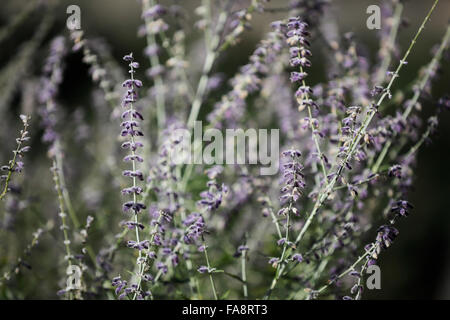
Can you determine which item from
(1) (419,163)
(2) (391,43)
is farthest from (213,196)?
(1) (419,163)

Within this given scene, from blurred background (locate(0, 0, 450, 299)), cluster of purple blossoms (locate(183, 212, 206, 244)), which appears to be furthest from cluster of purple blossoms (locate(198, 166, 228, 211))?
blurred background (locate(0, 0, 450, 299))

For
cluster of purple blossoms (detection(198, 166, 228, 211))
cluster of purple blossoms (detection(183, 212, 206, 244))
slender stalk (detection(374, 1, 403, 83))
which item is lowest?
cluster of purple blossoms (detection(183, 212, 206, 244))

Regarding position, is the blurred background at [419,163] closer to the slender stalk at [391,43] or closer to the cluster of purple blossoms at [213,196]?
the slender stalk at [391,43]

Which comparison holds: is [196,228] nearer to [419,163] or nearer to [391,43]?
[391,43]

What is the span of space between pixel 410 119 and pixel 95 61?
1.40 meters

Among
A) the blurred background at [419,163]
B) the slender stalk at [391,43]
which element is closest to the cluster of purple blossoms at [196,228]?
the blurred background at [419,163]

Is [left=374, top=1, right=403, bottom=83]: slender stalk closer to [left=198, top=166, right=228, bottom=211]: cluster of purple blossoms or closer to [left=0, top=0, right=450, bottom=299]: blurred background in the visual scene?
[left=0, top=0, right=450, bottom=299]: blurred background

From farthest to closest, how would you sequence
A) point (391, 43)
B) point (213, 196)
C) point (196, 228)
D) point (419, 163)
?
point (419, 163), point (391, 43), point (213, 196), point (196, 228)

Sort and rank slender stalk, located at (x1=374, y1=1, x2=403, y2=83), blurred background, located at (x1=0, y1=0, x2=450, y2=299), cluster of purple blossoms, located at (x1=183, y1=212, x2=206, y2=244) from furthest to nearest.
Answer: blurred background, located at (x1=0, y1=0, x2=450, y2=299)
slender stalk, located at (x1=374, y1=1, x2=403, y2=83)
cluster of purple blossoms, located at (x1=183, y1=212, x2=206, y2=244)

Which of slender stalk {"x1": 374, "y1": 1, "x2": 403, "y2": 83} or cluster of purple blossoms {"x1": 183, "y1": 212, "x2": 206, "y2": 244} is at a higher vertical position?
slender stalk {"x1": 374, "y1": 1, "x2": 403, "y2": 83}

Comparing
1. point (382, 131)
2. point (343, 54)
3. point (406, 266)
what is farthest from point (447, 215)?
point (382, 131)

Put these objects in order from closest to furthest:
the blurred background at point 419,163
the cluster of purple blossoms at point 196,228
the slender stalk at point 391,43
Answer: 1. the cluster of purple blossoms at point 196,228
2. the slender stalk at point 391,43
3. the blurred background at point 419,163

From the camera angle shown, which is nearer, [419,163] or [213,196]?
[213,196]

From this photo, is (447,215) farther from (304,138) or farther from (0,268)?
(0,268)
